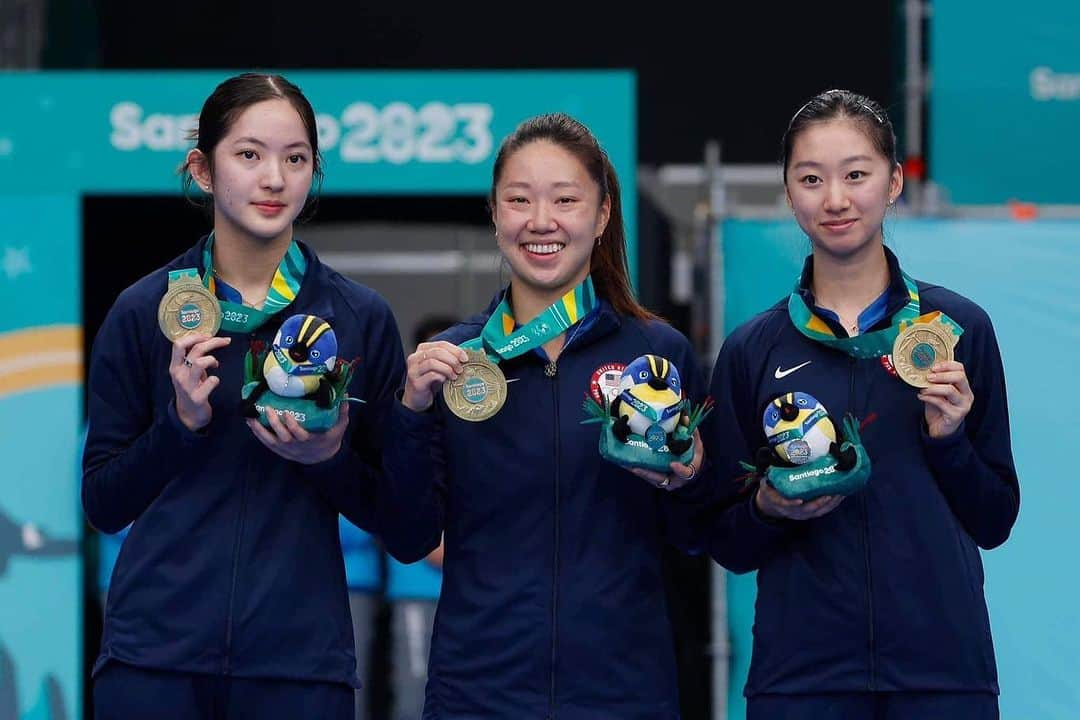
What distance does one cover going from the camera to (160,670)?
298 cm

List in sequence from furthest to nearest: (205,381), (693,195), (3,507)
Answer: (693,195)
(3,507)
(205,381)

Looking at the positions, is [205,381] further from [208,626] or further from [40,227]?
[40,227]

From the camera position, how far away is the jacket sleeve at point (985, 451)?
306 cm

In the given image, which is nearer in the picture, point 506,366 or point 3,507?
point 506,366

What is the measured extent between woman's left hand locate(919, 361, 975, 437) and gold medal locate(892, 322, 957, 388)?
0.06 feet

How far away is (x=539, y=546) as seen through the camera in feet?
9.94

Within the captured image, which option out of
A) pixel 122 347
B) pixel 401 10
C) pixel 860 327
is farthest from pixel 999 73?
pixel 122 347

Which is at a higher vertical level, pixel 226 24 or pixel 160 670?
pixel 226 24

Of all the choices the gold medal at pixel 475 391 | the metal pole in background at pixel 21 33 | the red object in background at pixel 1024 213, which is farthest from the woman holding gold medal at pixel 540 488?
the metal pole in background at pixel 21 33

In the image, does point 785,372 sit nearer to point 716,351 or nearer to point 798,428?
point 798,428

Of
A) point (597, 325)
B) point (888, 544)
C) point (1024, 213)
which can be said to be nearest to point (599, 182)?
point (597, 325)

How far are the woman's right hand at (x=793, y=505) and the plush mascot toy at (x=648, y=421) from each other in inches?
6.3

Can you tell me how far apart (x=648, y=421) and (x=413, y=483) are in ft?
1.40

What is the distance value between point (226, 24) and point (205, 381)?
548 centimetres
